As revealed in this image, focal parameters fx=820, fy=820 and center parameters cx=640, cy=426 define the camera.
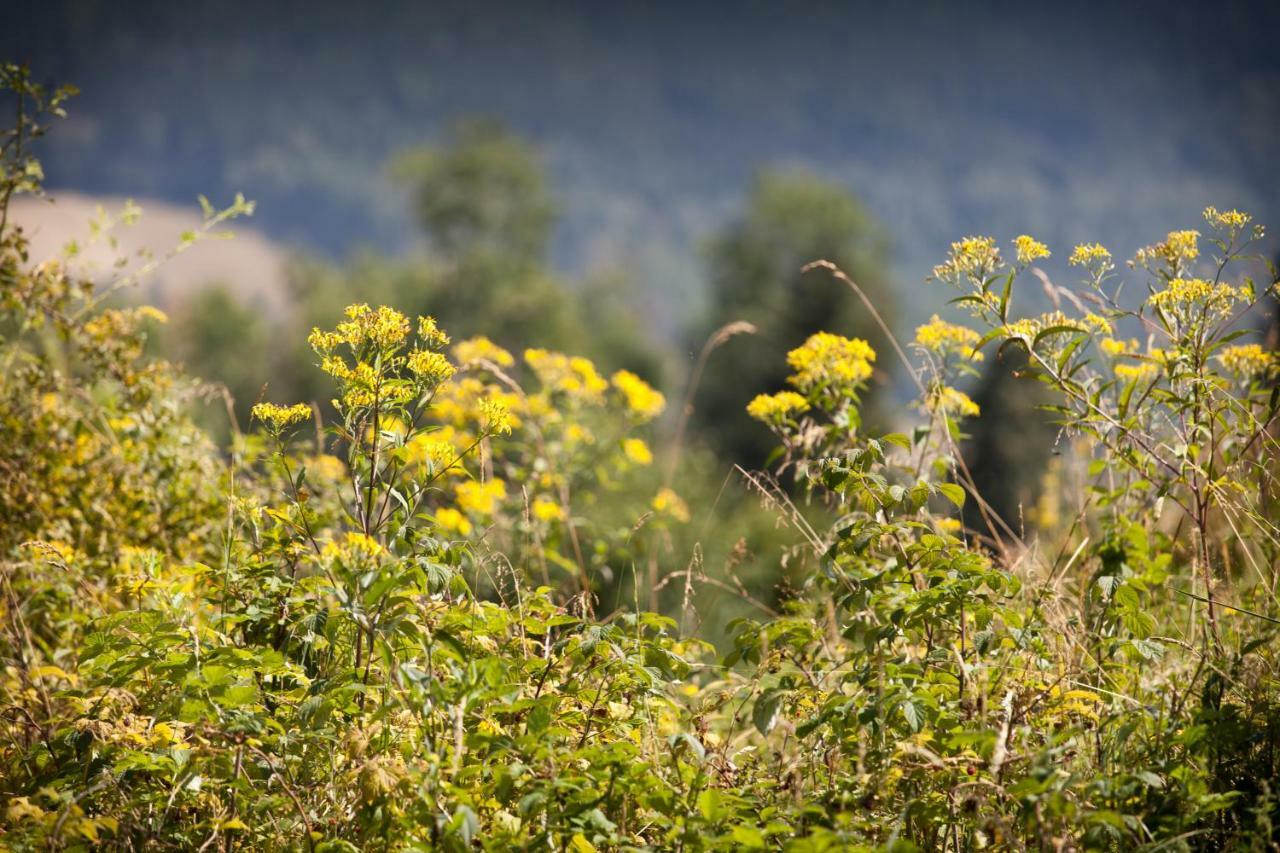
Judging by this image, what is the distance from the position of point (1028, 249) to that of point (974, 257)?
19cm

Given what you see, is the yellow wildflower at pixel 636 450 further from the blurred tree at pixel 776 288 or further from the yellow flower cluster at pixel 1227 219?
the blurred tree at pixel 776 288

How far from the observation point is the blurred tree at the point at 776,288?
22.9 meters

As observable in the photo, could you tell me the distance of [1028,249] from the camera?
6.77ft

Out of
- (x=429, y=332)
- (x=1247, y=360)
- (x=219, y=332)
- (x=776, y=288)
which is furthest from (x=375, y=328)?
(x=219, y=332)

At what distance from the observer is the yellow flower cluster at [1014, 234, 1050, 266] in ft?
6.73

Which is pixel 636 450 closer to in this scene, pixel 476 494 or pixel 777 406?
pixel 476 494

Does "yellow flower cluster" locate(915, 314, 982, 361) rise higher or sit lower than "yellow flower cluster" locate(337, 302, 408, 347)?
higher

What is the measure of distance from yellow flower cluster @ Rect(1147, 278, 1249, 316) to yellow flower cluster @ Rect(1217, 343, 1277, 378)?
1.08 feet

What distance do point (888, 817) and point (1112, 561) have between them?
1.06m

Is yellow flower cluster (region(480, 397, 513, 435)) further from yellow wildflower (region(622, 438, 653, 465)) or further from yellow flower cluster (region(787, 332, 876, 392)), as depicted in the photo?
yellow wildflower (region(622, 438, 653, 465))

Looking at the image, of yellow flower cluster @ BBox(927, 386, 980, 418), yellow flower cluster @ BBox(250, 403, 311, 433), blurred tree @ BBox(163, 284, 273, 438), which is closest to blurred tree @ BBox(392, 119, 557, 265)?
blurred tree @ BBox(163, 284, 273, 438)

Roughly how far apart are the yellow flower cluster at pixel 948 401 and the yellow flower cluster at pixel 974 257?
434mm

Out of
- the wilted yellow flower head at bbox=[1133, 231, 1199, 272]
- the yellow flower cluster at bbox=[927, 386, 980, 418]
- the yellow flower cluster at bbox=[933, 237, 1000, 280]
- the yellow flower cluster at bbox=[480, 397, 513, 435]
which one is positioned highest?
the wilted yellow flower head at bbox=[1133, 231, 1199, 272]

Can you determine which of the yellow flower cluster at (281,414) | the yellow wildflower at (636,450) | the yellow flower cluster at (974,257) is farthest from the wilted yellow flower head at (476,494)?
the yellow flower cluster at (974,257)
